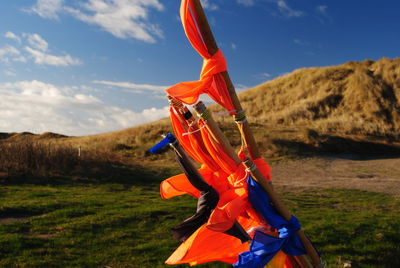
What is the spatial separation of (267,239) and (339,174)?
57.0 feet

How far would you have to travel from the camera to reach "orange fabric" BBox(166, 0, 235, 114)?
1605 millimetres

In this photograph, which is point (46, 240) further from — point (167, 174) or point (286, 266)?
point (167, 174)

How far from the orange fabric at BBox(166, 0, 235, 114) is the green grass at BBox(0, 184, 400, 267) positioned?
14.5 feet

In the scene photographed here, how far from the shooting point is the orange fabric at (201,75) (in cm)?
161

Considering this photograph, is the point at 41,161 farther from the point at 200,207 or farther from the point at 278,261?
the point at 278,261

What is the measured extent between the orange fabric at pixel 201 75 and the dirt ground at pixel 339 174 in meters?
12.4

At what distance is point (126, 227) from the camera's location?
768 centimetres

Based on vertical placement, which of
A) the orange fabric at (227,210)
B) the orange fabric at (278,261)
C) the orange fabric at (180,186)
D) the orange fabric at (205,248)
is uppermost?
the orange fabric at (180,186)

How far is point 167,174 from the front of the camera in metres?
16.8

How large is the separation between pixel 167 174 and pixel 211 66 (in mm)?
15397

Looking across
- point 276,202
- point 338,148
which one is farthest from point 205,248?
point 338,148

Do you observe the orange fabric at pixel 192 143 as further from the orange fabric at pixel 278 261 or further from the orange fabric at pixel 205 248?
the orange fabric at pixel 278 261

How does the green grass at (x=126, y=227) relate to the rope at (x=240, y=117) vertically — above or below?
below

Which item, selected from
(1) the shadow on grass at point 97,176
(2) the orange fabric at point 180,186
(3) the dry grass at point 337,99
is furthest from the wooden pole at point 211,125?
(3) the dry grass at point 337,99
